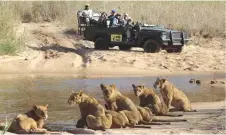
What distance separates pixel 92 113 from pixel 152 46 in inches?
578

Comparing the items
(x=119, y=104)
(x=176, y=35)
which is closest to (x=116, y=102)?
(x=119, y=104)

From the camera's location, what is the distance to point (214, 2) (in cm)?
3728

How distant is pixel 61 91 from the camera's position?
16.0m

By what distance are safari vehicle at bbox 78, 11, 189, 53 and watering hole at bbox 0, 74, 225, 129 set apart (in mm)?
3153

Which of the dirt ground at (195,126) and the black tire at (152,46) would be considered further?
the black tire at (152,46)

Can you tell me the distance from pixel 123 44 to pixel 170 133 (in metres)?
15.3

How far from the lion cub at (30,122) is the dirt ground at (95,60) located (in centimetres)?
1147

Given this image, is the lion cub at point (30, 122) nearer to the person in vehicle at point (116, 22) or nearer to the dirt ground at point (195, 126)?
the dirt ground at point (195, 126)

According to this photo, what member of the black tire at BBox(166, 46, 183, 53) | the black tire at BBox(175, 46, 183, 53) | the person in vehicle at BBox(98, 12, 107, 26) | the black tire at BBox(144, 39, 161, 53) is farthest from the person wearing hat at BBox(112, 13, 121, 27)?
the black tire at BBox(175, 46, 183, 53)

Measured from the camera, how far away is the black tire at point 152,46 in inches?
955

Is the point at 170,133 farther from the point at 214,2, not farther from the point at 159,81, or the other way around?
the point at 214,2

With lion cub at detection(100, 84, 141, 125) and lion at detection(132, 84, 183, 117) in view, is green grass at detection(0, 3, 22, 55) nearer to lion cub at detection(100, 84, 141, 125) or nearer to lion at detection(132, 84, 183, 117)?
lion at detection(132, 84, 183, 117)

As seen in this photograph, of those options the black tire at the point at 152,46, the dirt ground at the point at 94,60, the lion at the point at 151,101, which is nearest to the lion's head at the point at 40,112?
the lion at the point at 151,101

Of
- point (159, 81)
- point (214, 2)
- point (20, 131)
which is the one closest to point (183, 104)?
point (159, 81)
